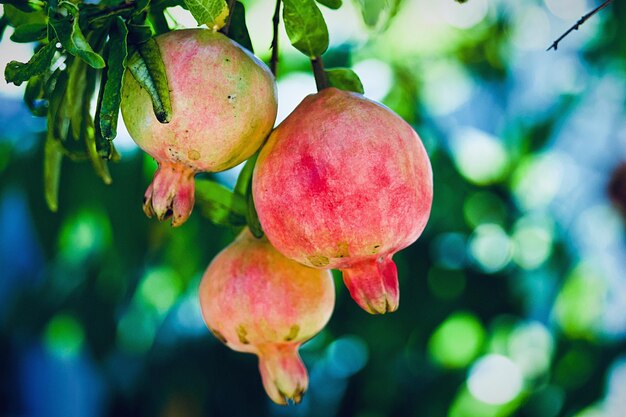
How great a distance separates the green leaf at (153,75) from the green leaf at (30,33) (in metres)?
0.13

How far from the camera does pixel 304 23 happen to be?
2.04ft

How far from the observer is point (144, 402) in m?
2.02

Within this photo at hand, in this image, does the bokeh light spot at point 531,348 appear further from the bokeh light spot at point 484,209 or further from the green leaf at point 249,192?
the green leaf at point 249,192

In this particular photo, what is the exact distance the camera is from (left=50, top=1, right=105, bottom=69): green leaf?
1.63 ft

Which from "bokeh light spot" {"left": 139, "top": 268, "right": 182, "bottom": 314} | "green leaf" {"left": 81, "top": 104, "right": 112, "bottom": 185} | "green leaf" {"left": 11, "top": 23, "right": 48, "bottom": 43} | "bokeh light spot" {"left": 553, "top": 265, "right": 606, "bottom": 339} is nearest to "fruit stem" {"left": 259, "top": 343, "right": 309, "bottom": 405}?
"green leaf" {"left": 81, "top": 104, "right": 112, "bottom": 185}

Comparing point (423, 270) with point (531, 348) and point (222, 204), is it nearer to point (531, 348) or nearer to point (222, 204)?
point (531, 348)

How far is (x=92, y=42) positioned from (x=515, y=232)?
1.66 meters

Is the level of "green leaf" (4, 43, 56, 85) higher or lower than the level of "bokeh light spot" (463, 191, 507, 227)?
higher

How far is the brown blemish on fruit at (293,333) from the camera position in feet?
2.14

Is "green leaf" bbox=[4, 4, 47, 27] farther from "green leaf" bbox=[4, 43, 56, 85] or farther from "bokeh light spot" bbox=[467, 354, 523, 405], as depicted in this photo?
"bokeh light spot" bbox=[467, 354, 523, 405]

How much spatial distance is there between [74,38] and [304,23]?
0.66ft

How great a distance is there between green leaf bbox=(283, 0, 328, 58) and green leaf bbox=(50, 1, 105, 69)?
0.18 metres

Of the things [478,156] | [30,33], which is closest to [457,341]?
[478,156]

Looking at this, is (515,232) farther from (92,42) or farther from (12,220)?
(92,42)
